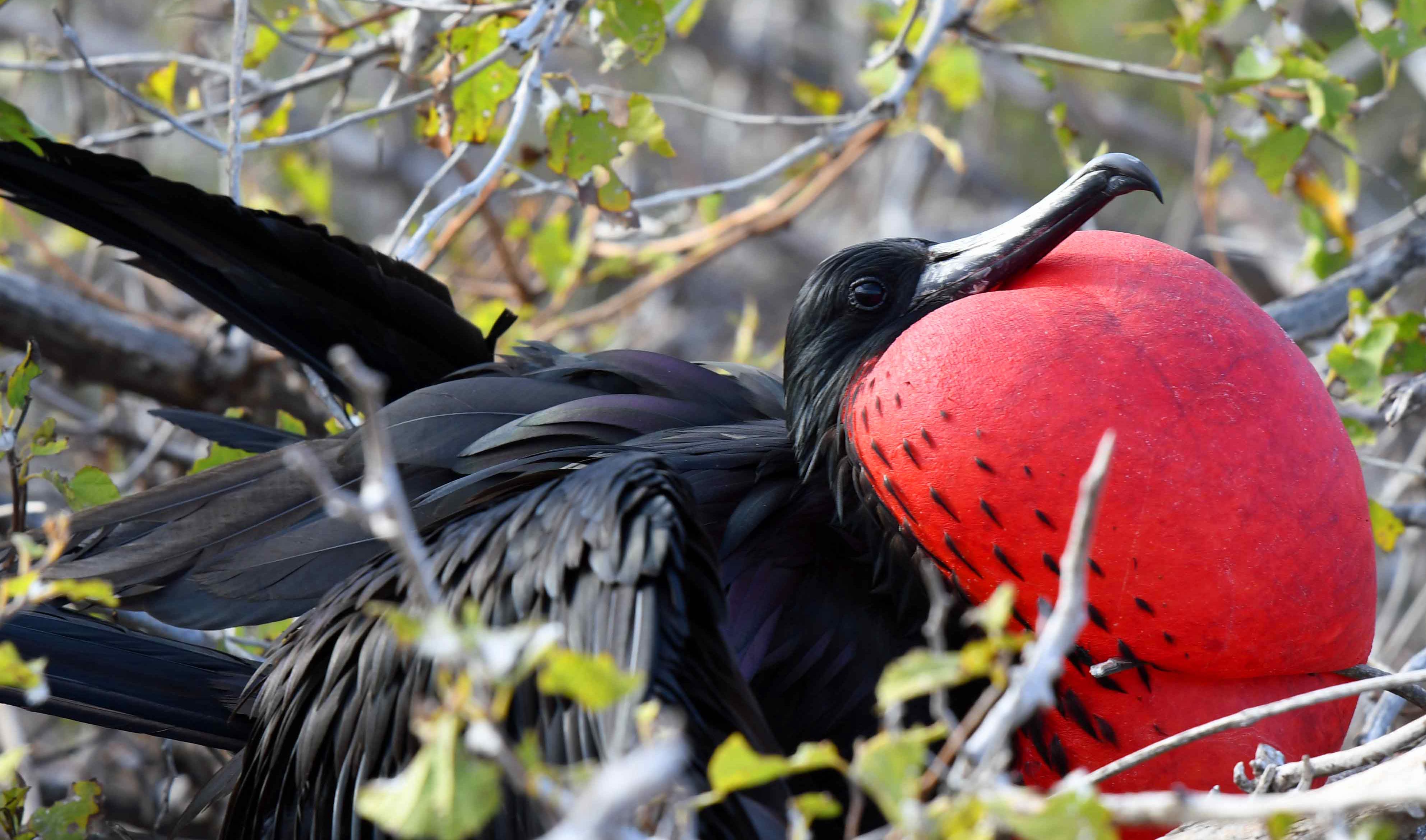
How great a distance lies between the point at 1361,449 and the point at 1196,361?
4.27 ft

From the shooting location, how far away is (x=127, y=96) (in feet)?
7.22

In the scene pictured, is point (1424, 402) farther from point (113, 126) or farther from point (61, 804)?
point (113, 126)

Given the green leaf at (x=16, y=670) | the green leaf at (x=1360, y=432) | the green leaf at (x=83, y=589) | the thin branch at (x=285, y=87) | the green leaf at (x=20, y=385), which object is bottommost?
the green leaf at (x=1360, y=432)

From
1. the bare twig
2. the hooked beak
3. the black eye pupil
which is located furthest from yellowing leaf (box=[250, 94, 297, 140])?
the bare twig

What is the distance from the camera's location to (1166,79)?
8.12 feet

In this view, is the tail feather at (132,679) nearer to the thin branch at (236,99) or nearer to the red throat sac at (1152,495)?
the thin branch at (236,99)

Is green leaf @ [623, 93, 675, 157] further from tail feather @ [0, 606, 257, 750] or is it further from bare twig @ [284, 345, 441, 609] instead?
bare twig @ [284, 345, 441, 609]

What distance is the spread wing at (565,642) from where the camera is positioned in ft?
4.40

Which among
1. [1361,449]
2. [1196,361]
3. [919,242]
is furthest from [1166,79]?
[1196,361]

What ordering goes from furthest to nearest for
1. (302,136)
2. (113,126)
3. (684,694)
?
1. (113,126)
2. (302,136)
3. (684,694)

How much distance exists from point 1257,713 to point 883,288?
0.75 meters

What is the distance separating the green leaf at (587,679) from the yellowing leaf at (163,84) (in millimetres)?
2017

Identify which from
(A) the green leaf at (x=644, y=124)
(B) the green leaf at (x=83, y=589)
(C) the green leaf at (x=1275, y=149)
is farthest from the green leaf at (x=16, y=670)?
(C) the green leaf at (x=1275, y=149)

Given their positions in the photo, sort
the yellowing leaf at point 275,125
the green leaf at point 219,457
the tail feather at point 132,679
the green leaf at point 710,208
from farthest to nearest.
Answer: the green leaf at point 710,208
the yellowing leaf at point 275,125
the green leaf at point 219,457
the tail feather at point 132,679
